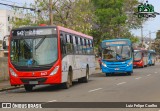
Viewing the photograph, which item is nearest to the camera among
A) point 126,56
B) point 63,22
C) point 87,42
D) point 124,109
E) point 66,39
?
point 124,109

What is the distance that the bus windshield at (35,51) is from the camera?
19.8 metres

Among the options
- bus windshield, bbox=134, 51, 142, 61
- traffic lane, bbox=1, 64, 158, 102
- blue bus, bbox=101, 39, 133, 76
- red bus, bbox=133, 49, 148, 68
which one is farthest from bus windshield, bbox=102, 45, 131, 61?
bus windshield, bbox=134, 51, 142, 61

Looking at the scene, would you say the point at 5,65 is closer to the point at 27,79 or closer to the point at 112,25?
the point at 27,79

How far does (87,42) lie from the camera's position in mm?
28156

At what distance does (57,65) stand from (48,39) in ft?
4.45

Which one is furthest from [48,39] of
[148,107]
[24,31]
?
[148,107]

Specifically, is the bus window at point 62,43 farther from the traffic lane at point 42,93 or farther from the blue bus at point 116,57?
the blue bus at point 116,57

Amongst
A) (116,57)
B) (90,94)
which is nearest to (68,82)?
(90,94)

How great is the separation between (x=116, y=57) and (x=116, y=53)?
0.34 meters

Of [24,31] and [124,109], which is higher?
[24,31]

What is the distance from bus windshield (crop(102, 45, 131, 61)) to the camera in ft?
113

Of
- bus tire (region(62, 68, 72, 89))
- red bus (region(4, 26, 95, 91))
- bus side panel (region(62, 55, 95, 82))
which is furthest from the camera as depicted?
bus tire (region(62, 68, 72, 89))

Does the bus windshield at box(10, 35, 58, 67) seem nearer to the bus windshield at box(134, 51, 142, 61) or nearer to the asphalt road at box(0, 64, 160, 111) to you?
the asphalt road at box(0, 64, 160, 111)

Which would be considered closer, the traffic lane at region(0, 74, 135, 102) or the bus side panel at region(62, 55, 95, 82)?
the traffic lane at region(0, 74, 135, 102)
